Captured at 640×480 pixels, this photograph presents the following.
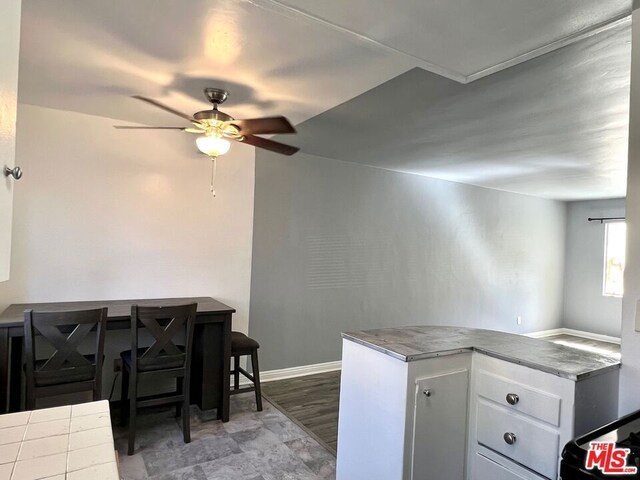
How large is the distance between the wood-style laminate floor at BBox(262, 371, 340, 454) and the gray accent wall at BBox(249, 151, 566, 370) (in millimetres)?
229

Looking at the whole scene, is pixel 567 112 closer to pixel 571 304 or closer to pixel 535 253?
pixel 535 253

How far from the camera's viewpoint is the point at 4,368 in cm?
233

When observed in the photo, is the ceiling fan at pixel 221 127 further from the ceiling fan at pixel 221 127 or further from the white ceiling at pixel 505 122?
the white ceiling at pixel 505 122

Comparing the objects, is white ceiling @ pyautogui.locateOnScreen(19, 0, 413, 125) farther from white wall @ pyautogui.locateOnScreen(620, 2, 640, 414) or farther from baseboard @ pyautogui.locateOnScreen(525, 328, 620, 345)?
baseboard @ pyautogui.locateOnScreen(525, 328, 620, 345)

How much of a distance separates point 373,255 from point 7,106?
406 centimetres

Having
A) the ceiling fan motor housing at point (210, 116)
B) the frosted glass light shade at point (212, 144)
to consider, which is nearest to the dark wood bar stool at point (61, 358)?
the frosted glass light shade at point (212, 144)

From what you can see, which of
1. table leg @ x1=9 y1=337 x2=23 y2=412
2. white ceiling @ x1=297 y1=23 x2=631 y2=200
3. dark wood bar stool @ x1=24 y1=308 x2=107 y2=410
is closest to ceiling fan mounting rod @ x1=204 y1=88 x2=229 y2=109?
white ceiling @ x1=297 y1=23 x2=631 y2=200

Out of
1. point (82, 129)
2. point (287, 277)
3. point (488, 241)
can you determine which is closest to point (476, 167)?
point (488, 241)

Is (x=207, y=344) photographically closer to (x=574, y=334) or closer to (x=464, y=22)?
(x=464, y=22)

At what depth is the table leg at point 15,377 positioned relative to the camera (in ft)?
8.02

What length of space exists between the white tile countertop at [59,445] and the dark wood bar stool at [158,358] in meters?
1.38

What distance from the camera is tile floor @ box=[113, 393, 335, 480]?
7.52 ft

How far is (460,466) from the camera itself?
5.74 ft

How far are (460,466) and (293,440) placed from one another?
1.33 meters
